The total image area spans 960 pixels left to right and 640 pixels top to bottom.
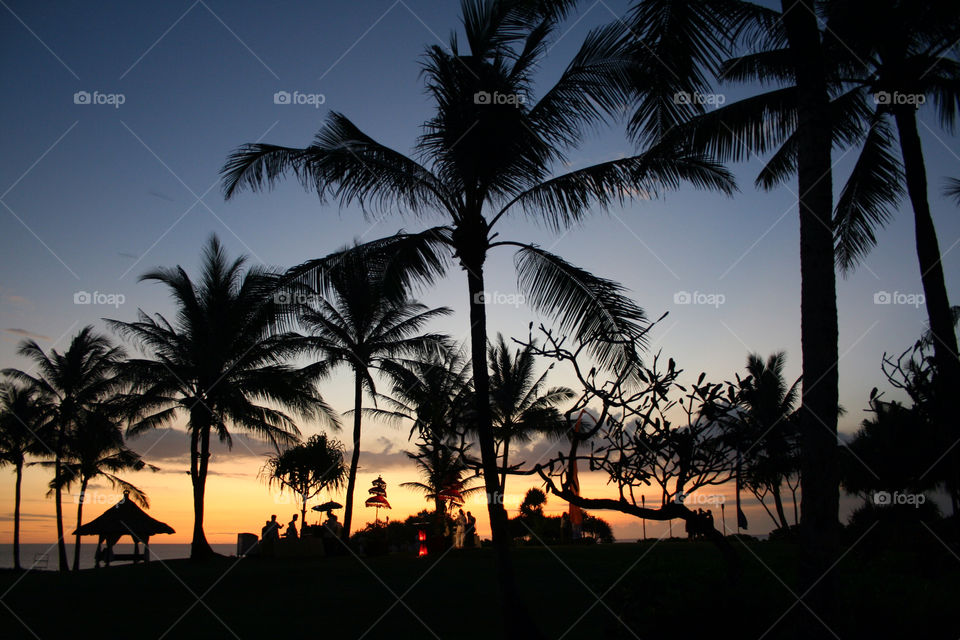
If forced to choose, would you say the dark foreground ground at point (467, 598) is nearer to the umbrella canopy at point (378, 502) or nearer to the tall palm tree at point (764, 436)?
the tall palm tree at point (764, 436)

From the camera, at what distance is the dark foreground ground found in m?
5.77

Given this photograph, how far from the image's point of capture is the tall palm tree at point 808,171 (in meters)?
5.11

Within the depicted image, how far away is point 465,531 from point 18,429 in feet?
79.3

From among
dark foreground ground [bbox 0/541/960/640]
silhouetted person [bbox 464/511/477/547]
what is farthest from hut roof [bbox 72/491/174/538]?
silhouetted person [bbox 464/511/477/547]

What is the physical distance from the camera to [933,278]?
991 centimetres

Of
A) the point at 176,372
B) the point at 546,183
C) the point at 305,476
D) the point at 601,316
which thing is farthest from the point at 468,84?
the point at 305,476

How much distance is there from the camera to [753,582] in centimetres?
651

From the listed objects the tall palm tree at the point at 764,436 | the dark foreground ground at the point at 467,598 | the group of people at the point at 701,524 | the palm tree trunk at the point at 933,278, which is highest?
the palm tree trunk at the point at 933,278

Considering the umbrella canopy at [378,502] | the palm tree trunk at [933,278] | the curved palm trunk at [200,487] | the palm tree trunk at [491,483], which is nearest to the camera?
the palm tree trunk at [491,483]

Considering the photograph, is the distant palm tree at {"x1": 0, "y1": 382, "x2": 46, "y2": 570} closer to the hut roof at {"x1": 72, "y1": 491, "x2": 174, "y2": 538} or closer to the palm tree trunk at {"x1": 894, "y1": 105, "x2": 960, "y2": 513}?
the hut roof at {"x1": 72, "y1": 491, "x2": 174, "y2": 538}

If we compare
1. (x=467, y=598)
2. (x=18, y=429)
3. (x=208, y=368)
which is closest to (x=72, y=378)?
(x=18, y=429)

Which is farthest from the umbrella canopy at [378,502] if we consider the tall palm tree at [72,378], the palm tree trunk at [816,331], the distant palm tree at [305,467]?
the palm tree trunk at [816,331]

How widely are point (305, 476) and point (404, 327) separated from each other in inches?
254

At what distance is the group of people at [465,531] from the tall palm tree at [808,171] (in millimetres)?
17804
